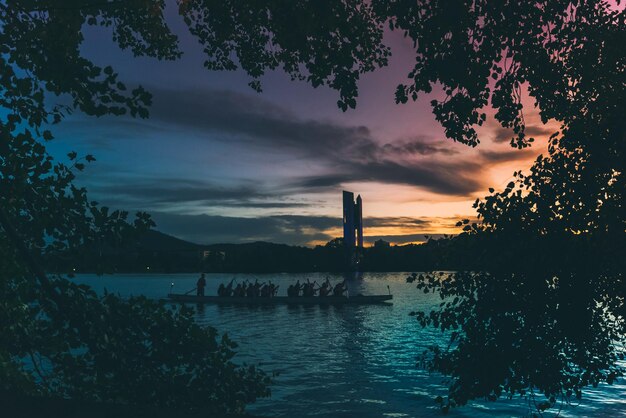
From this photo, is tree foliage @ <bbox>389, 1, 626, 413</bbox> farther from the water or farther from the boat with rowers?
the boat with rowers

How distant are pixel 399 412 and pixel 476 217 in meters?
14.4

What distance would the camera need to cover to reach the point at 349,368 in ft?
109

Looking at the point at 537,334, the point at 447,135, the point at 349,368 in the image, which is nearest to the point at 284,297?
the point at 349,368

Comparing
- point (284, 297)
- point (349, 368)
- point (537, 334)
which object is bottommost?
point (349, 368)

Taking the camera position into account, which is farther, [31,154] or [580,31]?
[580,31]

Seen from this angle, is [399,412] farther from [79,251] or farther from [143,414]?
[143,414]

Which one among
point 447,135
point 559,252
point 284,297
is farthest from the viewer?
point 284,297

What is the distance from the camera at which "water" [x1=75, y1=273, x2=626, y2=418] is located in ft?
79.5

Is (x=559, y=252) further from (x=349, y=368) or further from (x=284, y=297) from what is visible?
(x=284, y=297)

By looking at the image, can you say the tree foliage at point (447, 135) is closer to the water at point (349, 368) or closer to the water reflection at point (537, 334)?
the water reflection at point (537, 334)

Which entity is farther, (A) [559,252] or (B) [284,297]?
(B) [284,297]

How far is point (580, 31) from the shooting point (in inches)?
371

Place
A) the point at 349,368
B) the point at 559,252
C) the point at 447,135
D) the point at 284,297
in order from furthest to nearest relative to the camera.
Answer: the point at 284,297 → the point at 349,368 → the point at 559,252 → the point at 447,135

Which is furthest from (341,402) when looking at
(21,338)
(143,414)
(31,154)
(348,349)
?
(143,414)
